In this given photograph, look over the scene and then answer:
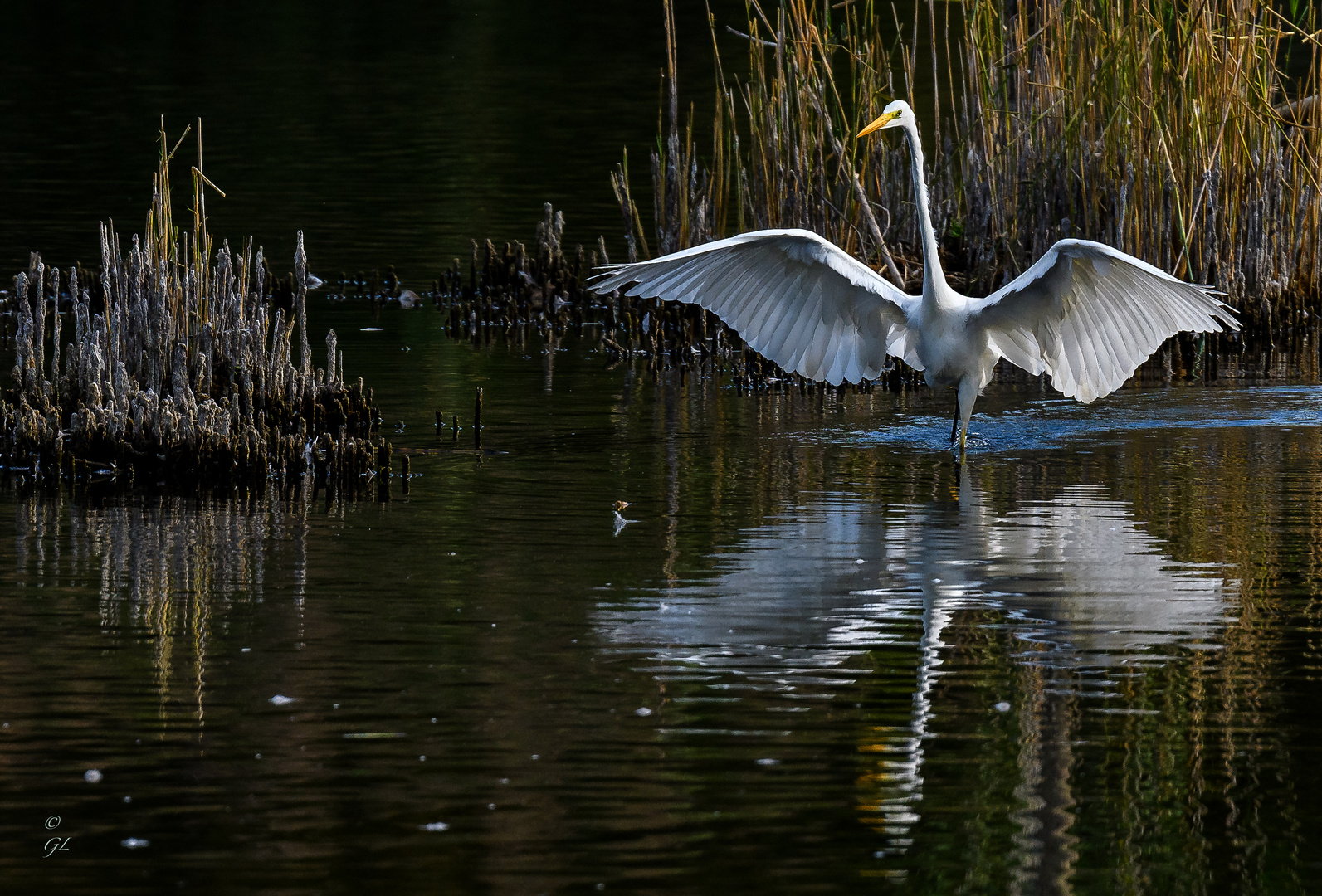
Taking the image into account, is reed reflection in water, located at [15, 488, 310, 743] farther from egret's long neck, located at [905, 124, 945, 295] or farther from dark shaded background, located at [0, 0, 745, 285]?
dark shaded background, located at [0, 0, 745, 285]

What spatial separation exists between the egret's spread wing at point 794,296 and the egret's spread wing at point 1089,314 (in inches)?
21.5

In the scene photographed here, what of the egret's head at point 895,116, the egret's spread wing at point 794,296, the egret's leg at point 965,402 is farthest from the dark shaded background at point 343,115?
the egret's leg at point 965,402

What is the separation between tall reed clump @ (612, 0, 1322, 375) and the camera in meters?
12.4

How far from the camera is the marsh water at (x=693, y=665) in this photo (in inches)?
185

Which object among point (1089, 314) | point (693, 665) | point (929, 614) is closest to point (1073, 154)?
point (1089, 314)

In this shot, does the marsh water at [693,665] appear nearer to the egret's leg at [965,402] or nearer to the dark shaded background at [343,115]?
the egret's leg at [965,402]

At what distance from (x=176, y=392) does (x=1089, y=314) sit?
4.38 m

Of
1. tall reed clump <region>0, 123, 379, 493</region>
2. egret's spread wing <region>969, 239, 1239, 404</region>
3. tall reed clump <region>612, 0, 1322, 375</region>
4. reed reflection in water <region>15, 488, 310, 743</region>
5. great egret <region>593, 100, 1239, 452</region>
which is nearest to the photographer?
reed reflection in water <region>15, 488, 310, 743</region>

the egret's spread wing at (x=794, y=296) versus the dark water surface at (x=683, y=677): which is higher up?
the egret's spread wing at (x=794, y=296)

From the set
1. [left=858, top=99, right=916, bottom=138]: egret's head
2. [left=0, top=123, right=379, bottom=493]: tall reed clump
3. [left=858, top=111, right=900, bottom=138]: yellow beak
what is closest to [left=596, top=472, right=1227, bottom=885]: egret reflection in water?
[left=858, top=111, right=900, bottom=138]: yellow beak

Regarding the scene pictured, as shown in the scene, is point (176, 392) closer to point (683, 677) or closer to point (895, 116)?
point (895, 116)

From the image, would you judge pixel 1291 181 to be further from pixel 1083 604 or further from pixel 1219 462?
pixel 1083 604

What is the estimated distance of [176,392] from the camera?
920cm

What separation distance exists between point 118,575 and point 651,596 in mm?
1985
